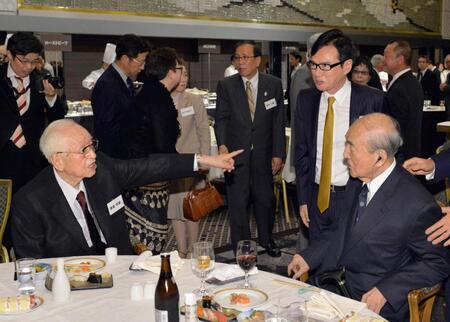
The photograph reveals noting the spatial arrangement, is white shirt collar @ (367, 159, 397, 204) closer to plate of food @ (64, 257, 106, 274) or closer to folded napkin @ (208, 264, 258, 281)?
folded napkin @ (208, 264, 258, 281)

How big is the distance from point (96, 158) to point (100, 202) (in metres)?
0.25

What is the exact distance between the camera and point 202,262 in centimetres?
210

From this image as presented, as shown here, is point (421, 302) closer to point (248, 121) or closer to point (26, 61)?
point (248, 121)

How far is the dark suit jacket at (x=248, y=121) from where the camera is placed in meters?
4.95

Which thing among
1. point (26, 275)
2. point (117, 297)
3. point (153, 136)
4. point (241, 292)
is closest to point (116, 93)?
point (153, 136)

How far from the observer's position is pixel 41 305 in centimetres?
206

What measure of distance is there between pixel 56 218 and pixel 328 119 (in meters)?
1.65

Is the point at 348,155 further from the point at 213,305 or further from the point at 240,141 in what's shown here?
the point at 240,141

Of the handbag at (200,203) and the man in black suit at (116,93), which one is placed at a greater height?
the man in black suit at (116,93)

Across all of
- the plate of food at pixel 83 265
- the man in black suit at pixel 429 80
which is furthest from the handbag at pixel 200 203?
the man in black suit at pixel 429 80

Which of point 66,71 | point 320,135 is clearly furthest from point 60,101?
point 66,71

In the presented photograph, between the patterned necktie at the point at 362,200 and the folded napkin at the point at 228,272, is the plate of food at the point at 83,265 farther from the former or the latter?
the patterned necktie at the point at 362,200

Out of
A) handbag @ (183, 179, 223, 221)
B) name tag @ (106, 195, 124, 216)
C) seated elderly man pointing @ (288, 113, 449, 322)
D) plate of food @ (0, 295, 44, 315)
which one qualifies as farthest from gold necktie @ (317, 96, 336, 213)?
plate of food @ (0, 295, 44, 315)

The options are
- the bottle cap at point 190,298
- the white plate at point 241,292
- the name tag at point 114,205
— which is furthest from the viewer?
the name tag at point 114,205
